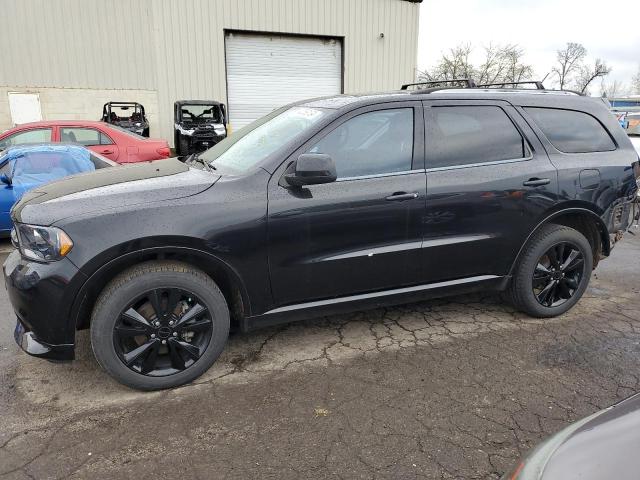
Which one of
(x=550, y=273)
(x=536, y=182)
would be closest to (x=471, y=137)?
(x=536, y=182)

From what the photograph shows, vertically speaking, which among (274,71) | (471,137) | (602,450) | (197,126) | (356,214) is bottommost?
(602,450)

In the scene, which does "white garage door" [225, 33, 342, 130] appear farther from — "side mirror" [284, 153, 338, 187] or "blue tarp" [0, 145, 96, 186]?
"side mirror" [284, 153, 338, 187]

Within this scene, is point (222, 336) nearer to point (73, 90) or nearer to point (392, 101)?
point (392, 101)

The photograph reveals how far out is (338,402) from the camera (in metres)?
2.96

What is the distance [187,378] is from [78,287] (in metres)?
0.86

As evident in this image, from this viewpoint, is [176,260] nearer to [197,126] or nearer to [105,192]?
[105,192]

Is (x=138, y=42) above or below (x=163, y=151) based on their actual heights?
above

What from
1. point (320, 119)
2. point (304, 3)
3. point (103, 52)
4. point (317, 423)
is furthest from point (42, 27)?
point (317, 423)

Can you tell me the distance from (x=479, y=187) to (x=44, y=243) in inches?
111

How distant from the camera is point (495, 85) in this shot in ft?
13.9

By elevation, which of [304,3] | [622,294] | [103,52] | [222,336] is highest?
[304,3]

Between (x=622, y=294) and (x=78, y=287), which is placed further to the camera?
(x=622, y=294)

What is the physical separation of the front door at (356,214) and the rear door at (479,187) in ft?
0.42

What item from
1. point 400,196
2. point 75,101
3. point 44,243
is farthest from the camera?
point 75,101
